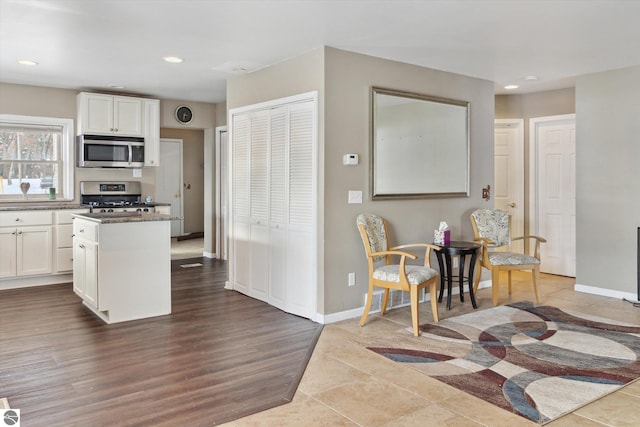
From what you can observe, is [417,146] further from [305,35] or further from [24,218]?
[24,218]

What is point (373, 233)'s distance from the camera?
4387 mm

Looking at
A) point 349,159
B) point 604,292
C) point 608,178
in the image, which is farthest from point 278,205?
point 604,292

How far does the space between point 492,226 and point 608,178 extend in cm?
Result: 136

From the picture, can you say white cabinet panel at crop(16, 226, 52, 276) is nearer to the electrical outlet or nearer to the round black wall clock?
the round black wall clock

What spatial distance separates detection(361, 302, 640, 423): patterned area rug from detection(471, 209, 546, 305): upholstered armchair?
462 millimetres

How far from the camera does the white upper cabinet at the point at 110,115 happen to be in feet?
20.6

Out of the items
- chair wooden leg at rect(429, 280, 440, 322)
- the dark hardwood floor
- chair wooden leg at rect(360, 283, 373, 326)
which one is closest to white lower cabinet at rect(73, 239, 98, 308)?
the dark hardwood floor

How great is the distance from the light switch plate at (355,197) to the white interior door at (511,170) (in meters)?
3.32

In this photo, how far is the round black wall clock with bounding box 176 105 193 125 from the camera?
7324mm

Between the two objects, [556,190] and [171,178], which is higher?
[171,178]

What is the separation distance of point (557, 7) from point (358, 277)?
2.66 meters

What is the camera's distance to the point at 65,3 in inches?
130

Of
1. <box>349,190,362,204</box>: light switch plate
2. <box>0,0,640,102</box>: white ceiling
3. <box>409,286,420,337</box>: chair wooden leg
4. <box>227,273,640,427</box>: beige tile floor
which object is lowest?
<box>227,273,640,427</box>: beige tile floor

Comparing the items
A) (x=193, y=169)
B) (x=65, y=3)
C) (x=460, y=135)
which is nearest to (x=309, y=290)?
(x=460, y=135)
